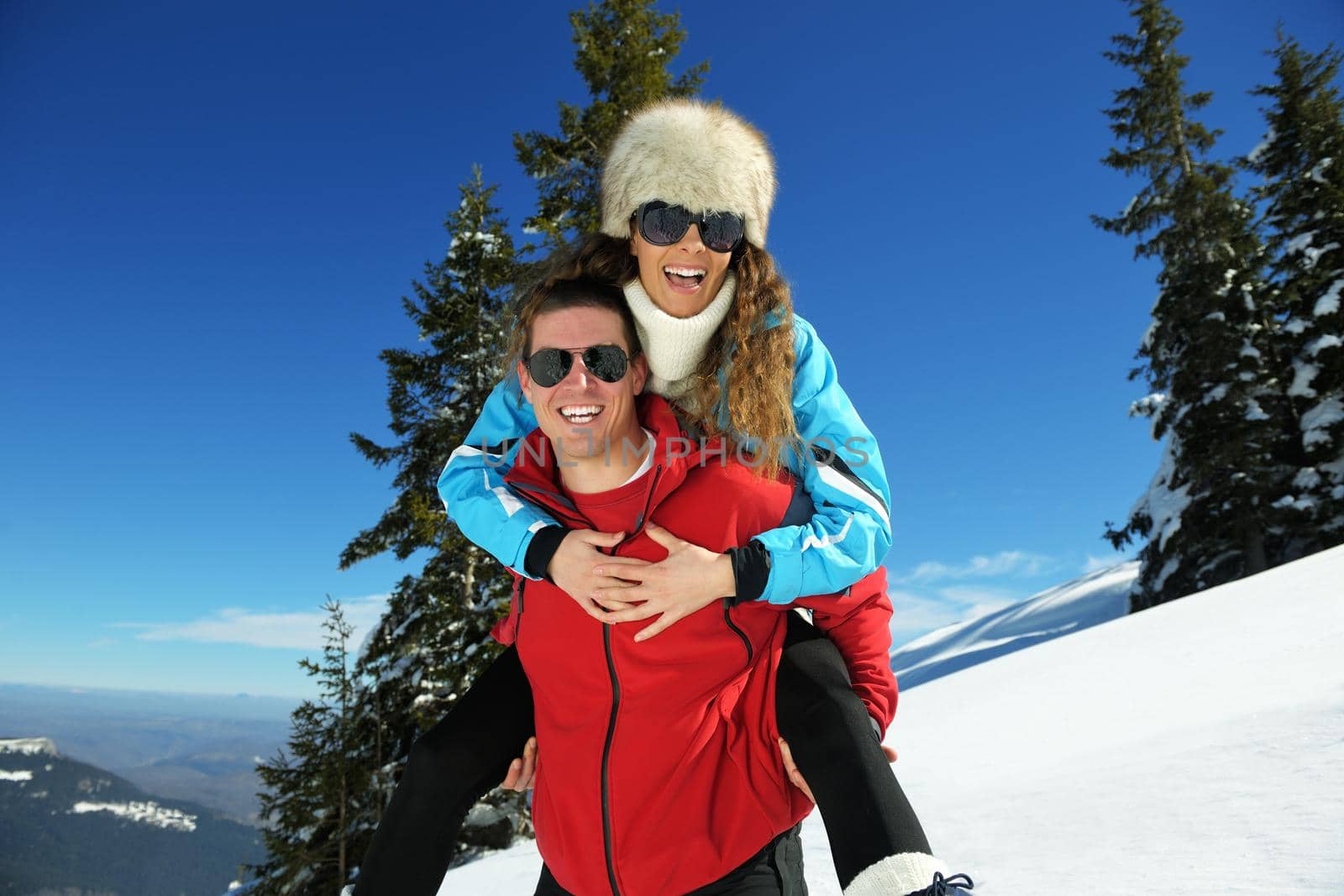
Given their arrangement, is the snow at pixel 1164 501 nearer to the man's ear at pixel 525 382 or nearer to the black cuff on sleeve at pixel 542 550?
the man's ear at pixel 525 382

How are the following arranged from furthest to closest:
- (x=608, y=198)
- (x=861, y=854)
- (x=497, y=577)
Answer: (x=497, y=577)
(x=608, y=198)
(x=861, y=854)

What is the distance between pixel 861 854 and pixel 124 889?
24819cm

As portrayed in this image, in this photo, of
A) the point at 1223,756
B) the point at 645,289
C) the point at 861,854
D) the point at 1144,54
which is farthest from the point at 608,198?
the point at 1144,54

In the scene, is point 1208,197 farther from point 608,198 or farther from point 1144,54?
point 608,198

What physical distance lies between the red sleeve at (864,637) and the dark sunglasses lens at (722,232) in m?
1.21

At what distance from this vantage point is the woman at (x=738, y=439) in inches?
70.2

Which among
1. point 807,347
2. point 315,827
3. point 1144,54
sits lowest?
point 315,827

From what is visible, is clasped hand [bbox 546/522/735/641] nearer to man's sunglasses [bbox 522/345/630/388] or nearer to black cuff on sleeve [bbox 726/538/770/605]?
black cuff on sleeve [bbox 726/538/770/605]

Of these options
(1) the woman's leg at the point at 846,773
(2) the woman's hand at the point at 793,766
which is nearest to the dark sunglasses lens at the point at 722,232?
(1) the woman's leg at the point at 846,773

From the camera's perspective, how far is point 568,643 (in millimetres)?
2021

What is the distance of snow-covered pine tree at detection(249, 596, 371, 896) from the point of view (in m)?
11.8

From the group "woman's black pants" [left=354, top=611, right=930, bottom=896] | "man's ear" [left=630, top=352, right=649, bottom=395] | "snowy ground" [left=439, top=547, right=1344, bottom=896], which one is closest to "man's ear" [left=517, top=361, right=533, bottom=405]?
"man's ear" [left=630, top=352, right=649, bottom=395]

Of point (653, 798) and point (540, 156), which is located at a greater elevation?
point (540, 156)

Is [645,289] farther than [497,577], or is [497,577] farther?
[497,577]
